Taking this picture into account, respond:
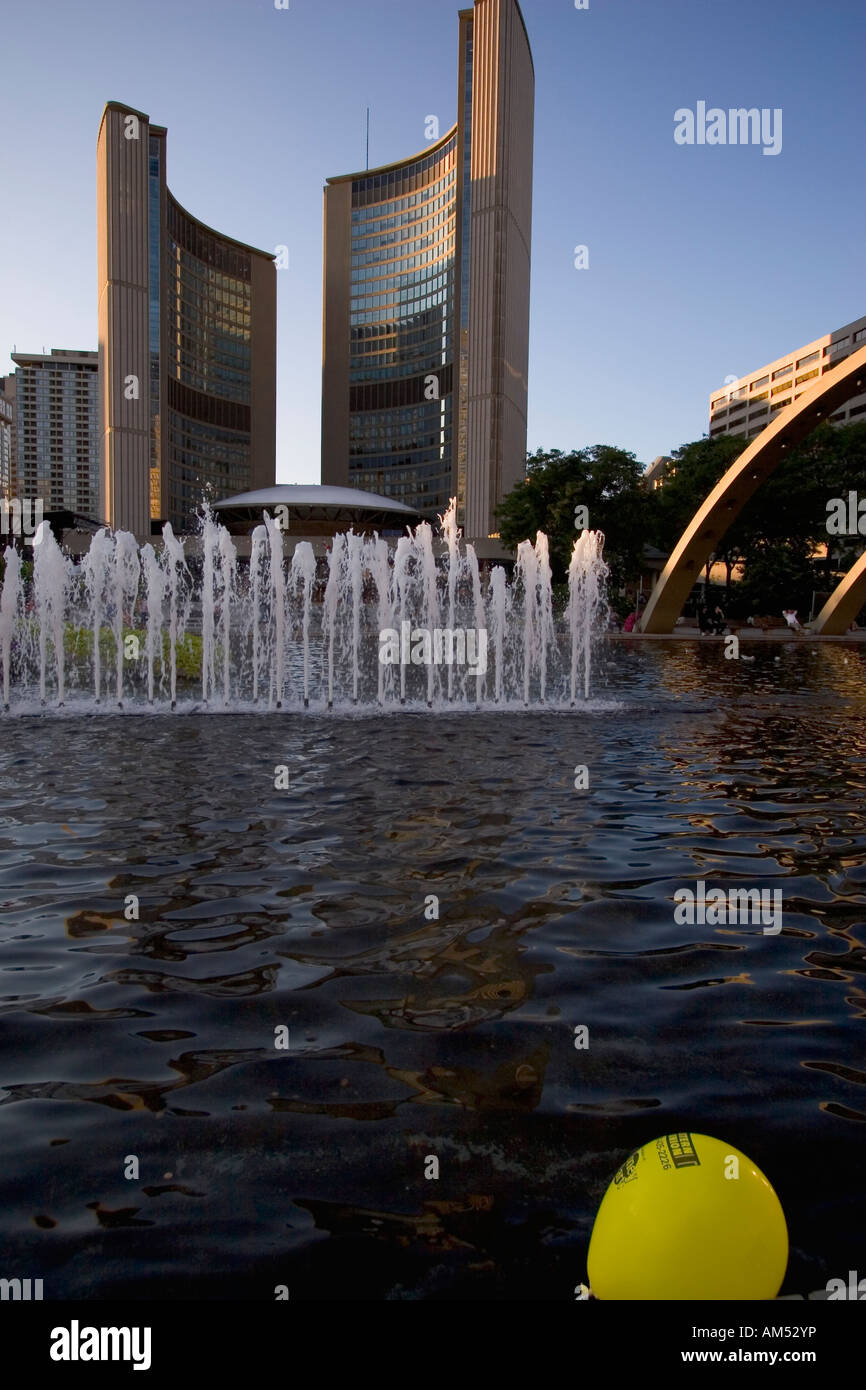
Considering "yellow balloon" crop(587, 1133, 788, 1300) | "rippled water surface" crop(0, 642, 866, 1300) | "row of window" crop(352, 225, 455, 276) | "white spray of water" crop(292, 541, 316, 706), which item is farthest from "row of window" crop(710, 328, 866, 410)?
"yellow balloon" crop(587, 1133, 788, 1300)

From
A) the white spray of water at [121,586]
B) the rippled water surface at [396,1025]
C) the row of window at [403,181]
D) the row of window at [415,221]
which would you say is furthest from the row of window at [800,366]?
the rippled water surface at [396,1025]

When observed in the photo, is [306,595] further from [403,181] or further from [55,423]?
[55,423]

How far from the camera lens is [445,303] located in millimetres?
98750

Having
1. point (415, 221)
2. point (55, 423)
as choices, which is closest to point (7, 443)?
point (55, 423)

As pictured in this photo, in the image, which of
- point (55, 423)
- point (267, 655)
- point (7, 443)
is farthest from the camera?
point (55, 423)

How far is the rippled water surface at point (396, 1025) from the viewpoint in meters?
2.56

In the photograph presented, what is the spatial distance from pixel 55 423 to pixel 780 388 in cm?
13247

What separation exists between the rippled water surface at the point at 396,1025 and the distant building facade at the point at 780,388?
9818 centimetres

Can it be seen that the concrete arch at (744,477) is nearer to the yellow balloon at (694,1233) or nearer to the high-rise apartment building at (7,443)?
the yellow balloon at (694,1233)

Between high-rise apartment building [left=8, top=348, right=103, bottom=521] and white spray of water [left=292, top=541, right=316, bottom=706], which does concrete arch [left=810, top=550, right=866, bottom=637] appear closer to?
white spray of water [left=292, top=541, right=316, bottom=706]

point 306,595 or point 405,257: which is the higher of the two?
point 405,257

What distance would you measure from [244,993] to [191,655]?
15.3 metres

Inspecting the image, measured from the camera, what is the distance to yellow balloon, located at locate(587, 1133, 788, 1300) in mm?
2098

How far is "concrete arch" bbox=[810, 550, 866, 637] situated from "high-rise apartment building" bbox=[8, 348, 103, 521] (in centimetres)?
16310
